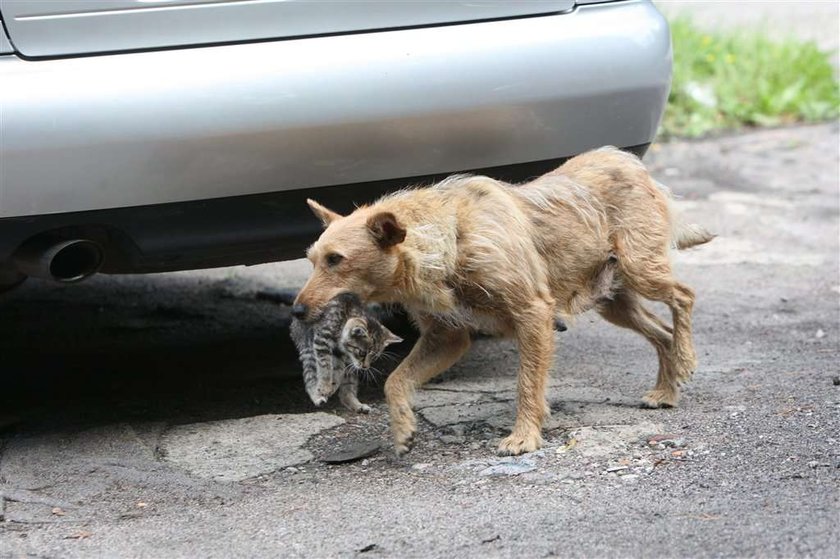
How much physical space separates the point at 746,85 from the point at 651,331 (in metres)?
6.49

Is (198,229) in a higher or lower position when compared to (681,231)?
higher

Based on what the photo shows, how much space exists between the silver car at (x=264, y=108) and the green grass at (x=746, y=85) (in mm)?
5947

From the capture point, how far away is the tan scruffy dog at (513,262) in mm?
4336

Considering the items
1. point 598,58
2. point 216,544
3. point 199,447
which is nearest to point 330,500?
point 216,544

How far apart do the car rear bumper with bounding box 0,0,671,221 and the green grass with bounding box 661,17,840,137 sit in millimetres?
5850

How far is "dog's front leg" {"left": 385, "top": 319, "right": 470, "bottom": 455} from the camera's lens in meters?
4.41

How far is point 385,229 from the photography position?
4.25m

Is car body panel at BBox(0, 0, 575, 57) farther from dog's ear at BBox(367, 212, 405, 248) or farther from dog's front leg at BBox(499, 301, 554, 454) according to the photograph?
dog's front leg at BBox(499, 301, 554, 454)

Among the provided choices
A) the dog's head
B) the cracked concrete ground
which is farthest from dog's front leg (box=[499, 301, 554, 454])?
the dog's head

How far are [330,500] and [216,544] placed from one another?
1.58 ft

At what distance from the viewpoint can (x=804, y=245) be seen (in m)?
7.34

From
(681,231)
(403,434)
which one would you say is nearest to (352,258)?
(403,434)

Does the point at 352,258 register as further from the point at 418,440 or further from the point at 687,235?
the point at 687,235

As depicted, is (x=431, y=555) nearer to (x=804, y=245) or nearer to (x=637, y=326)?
(x=637, y=326)
